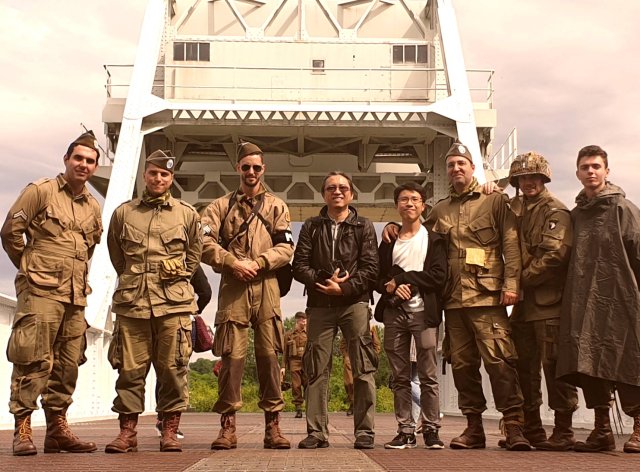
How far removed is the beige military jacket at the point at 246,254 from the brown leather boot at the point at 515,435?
5.70ft

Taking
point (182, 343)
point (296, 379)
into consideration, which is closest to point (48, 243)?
point (182, 343)

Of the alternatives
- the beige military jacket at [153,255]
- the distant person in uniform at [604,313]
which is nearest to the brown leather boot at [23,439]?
the beige military jacket at [153,255]

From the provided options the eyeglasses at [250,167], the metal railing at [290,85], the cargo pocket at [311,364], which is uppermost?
the metal railing at [290,85]

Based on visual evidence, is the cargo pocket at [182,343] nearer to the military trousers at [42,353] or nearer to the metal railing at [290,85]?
the military trousers at [42,353]

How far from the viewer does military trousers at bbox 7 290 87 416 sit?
6152mm

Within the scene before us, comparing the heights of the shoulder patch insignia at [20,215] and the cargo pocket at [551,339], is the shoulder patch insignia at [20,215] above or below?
above

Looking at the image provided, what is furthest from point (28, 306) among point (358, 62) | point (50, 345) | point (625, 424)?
point (358, 62)

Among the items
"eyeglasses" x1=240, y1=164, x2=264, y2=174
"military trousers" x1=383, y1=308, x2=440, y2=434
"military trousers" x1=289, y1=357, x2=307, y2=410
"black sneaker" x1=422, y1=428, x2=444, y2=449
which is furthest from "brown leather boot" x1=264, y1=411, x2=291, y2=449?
"military trousers" x1=289, y1=357, x2=307, y2=410

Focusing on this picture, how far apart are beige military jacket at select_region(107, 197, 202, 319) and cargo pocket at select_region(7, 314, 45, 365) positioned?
0.55 m

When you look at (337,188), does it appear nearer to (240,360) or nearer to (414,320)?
(414,320)

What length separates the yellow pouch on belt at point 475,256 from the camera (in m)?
6.73

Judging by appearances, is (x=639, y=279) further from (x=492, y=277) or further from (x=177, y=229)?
(x=177, y=229)

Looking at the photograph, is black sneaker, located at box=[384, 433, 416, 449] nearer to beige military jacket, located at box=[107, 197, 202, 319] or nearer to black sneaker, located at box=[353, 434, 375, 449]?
black sneaker, located at box=[353, 434, 375, 449]

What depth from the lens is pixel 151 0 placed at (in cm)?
2169
